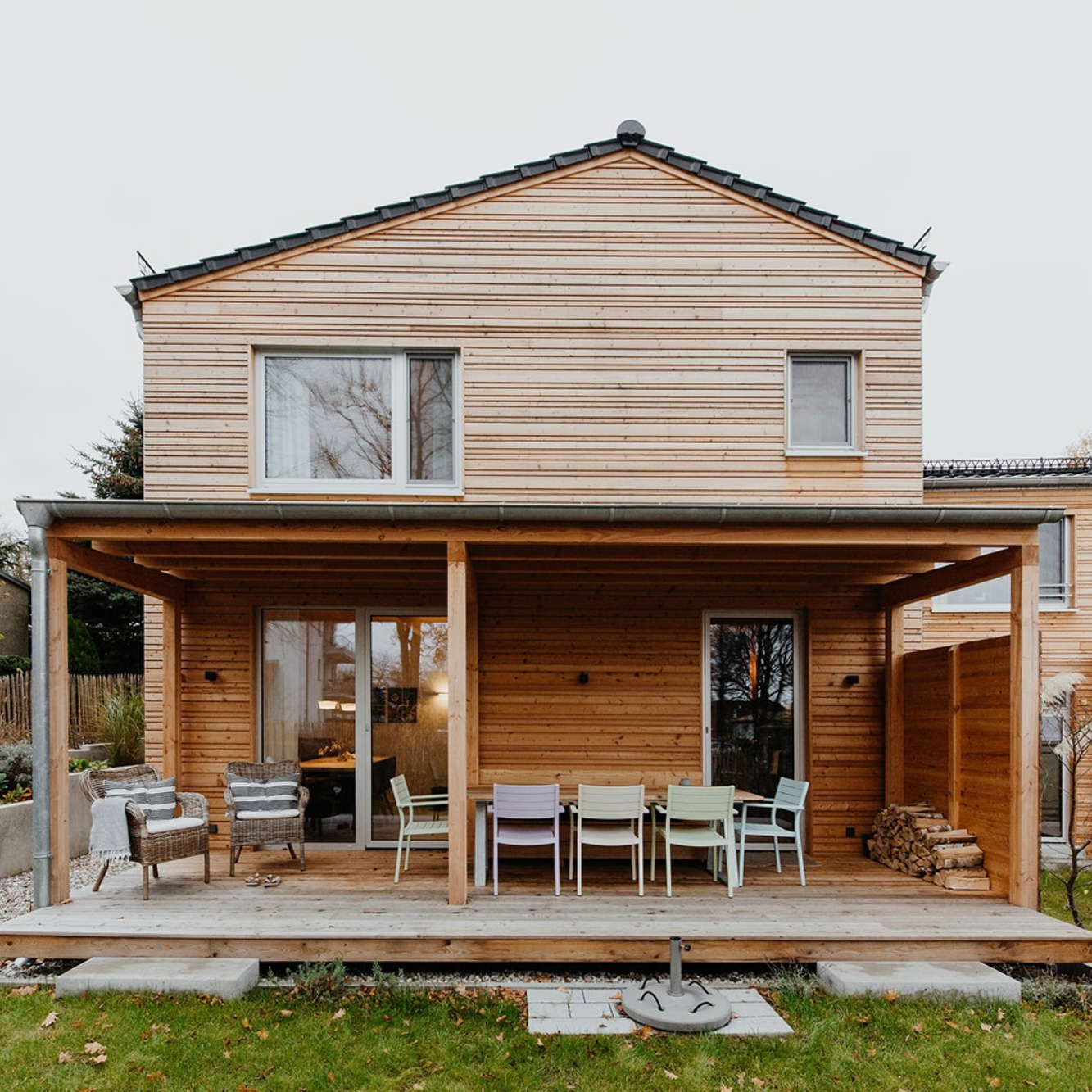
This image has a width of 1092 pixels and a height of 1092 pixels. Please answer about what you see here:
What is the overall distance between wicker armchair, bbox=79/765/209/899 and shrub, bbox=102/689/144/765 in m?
4.07

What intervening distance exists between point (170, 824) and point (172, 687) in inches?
62.2

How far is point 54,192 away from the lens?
3206cm

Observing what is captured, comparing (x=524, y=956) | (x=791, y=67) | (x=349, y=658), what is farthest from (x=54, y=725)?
(x=791, y=67)

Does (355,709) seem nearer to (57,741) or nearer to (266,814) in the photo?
(266,814)

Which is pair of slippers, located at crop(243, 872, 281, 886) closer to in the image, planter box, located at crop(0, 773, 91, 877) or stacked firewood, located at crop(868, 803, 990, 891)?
planter box, located at crop(0, 773, 91, 877)

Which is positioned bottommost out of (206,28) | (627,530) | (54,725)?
(54,725)

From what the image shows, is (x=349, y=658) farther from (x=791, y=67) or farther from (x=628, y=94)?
(x=628, y=94)

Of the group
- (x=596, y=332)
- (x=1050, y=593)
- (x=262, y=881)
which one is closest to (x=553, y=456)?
(x=596, y=332)

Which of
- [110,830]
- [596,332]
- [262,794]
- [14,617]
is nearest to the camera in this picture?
[110,830]

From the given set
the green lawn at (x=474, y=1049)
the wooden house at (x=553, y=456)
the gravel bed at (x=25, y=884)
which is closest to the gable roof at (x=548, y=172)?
the wooden house at (x=553, y=456)

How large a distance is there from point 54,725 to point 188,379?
3530 mm

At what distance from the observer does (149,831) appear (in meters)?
5.77

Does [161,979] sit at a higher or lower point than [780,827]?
lower

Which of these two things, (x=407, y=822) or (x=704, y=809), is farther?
(x=407, y=822)
